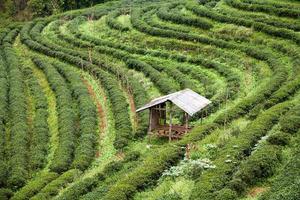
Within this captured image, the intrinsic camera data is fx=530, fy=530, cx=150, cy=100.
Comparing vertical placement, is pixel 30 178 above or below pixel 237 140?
below

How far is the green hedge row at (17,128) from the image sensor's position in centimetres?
3807

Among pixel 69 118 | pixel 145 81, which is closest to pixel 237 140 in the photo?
pixel 69 118

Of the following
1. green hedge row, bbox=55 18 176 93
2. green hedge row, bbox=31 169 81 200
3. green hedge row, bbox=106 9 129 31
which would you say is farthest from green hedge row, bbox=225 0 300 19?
green hedge row, bbox=31 169 81 200

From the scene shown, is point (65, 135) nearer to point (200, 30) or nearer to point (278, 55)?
point (278, 55)

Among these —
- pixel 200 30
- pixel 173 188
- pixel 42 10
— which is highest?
pixel 173 188

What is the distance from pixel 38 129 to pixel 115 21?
34882mm

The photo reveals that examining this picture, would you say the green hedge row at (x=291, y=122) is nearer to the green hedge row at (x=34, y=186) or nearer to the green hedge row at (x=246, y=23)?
the green hedge row at (x=34, y=186)

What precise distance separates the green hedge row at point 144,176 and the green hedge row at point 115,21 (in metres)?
43.8

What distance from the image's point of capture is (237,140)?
97.5ft

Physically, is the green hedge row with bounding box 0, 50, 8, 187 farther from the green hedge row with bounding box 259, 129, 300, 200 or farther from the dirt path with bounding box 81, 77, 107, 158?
the green hedge row with bounding box 259, 129, 300, 200

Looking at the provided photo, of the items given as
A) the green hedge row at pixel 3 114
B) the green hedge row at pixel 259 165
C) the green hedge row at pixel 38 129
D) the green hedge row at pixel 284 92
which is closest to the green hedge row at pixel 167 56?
the green hedge row at pixel 284 92

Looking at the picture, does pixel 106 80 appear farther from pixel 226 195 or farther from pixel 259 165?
pixel 226 195

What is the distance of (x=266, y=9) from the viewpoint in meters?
66.4

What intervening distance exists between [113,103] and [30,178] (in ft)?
43.4
